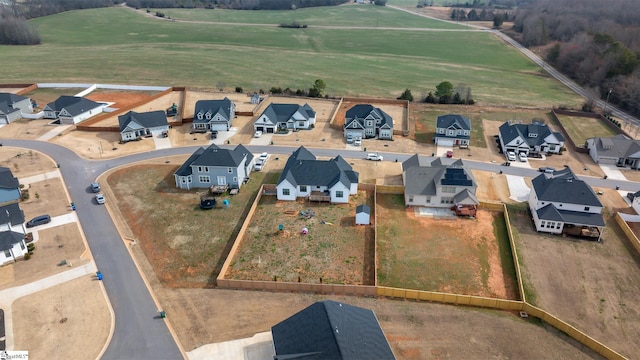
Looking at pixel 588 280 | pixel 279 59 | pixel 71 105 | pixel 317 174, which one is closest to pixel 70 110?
pixel 71 105

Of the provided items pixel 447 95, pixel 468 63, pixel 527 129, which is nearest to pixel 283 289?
pixel 527 129

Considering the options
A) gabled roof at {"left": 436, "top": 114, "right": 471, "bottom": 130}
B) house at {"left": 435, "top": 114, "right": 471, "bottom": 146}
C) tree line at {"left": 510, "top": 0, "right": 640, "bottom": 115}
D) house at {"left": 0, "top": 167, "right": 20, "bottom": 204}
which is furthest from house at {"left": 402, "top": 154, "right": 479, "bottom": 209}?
tree line at {"left": 510, "top": 0, "right": 640, "bottom": 115}

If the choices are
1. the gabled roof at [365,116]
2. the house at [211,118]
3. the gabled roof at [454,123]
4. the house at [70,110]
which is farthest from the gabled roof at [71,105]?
the gabled roof at [454,123]

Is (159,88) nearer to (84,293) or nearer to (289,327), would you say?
(84,293)

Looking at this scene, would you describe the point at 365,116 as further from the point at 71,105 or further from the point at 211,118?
the point at 71,105

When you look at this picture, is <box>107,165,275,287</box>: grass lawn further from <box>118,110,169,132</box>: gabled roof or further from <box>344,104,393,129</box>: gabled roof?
<box>344,104,393,129</box>: gabled roof

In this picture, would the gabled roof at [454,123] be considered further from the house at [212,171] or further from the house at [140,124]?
the house at [140,124]
